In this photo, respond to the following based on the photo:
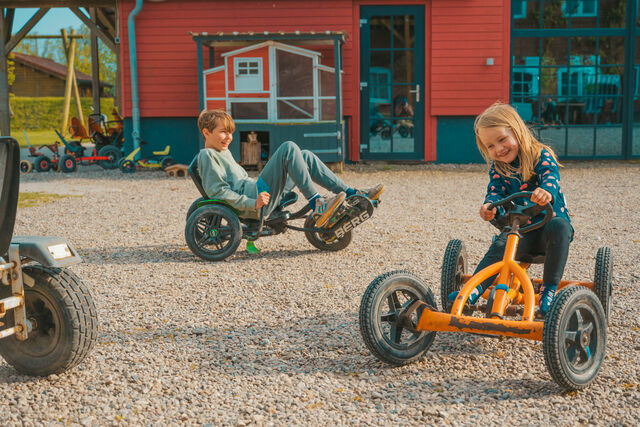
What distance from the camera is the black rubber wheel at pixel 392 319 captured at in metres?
3.03

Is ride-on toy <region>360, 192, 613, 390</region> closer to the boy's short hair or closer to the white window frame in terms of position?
the boy's short hair

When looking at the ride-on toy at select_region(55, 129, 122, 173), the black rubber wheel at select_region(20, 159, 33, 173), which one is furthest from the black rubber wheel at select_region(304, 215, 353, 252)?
the black rubber wheel at select_region(20, 159, 33, 173)

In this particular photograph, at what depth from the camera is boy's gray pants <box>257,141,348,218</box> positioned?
17.7ft

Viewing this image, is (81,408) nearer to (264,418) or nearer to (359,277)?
(264,418)

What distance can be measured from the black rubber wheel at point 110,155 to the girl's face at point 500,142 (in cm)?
1086

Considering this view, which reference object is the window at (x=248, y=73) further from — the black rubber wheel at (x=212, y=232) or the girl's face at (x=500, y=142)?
the girl's face at (x=500, y=142)

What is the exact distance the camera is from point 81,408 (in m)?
2.76

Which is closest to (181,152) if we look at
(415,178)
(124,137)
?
(124,137)

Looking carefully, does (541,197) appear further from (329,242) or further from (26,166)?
(26,166)

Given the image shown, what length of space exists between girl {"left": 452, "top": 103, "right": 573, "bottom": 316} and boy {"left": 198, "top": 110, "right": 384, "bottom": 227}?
1905 millimetres

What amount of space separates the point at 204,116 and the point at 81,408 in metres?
3.10

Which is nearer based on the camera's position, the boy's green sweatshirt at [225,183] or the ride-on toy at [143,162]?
the boy's green sweatshirt at [225,183]

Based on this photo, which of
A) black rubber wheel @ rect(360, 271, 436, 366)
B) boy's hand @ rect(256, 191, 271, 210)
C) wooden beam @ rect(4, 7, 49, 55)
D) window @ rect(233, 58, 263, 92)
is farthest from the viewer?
wooden beam @ rect(4, 7, 49, 55)

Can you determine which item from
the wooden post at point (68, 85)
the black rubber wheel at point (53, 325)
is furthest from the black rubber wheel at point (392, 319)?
the wooden post at point (68, 85)
